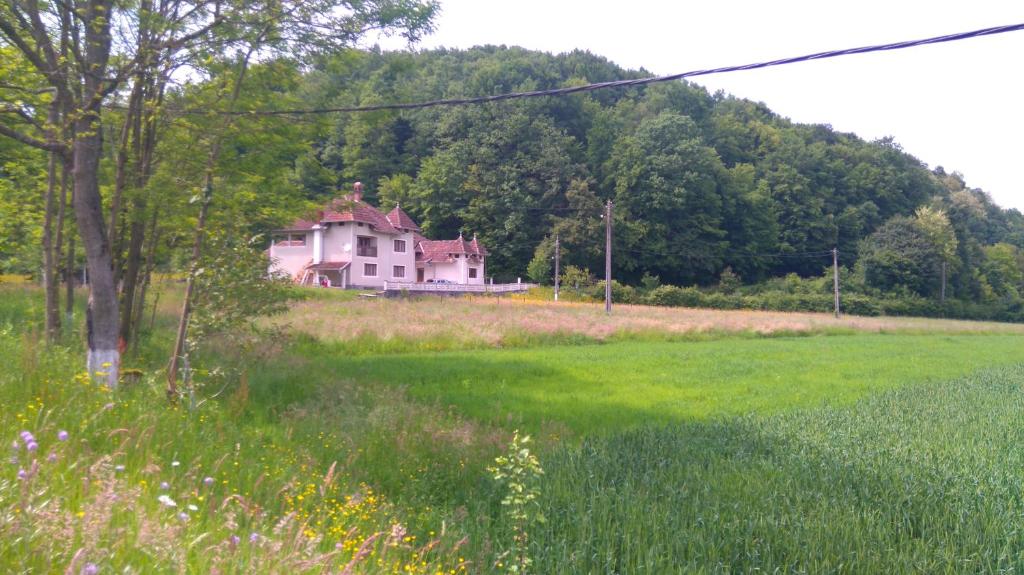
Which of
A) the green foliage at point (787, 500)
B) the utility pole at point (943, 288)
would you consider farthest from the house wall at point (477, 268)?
the green foliage at point (787, 500)

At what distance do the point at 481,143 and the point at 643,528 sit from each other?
65.6m

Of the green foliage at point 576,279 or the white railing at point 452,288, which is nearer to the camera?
the white railing at point 452,288

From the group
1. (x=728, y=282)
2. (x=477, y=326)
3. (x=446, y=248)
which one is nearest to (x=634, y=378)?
(x=477, y=326)

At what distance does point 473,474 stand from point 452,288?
49634 mm

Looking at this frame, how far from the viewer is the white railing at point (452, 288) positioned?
174 feet

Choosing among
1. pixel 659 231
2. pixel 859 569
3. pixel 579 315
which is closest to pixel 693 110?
pixel 659 231

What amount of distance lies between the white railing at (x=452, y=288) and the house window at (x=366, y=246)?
10.9 feet

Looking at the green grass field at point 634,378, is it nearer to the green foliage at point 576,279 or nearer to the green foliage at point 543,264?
the green foliage at point 576,279

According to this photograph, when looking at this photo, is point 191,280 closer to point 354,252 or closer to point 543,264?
point 354,252

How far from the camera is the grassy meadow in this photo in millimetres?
3674

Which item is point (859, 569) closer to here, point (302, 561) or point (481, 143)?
point (302, 561)

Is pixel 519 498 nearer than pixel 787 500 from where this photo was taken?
Yes

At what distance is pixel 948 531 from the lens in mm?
5863

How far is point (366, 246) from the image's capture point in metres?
56.8
